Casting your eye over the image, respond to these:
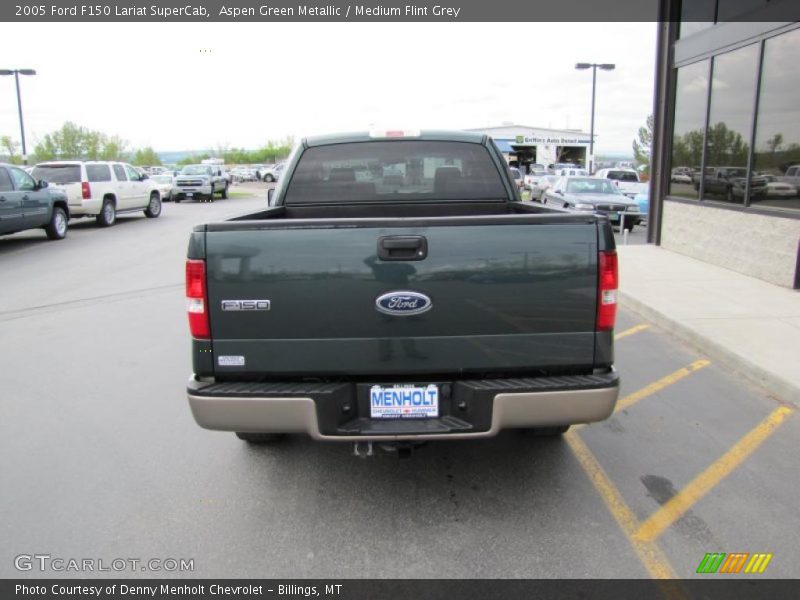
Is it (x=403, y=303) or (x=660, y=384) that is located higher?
(x=403, y=303)

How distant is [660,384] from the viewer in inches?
210

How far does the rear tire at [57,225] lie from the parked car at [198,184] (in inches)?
589

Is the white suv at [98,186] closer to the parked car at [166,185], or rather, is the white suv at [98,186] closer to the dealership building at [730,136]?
the parked car at [166,185]

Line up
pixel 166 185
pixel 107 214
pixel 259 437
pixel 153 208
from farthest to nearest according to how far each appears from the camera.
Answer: pixel 166 185 → pixel 153 208 → pixel 107 214 → pixel 259 437

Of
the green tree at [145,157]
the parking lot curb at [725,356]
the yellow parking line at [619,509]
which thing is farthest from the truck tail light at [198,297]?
the green tree at [145,157]

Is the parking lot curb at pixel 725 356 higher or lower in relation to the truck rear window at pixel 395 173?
lower

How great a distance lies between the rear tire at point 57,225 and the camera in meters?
15.0

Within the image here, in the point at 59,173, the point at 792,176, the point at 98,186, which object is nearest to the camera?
the point at 792,176

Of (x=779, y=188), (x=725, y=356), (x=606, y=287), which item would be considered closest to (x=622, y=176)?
(x=779, y=188)

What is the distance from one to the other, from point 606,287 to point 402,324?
3.34ft

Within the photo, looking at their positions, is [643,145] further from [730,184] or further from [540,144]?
[730,184]

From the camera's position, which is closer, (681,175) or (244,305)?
(244,305)

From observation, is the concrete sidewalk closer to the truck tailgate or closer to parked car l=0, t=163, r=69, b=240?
the truck tailgate
